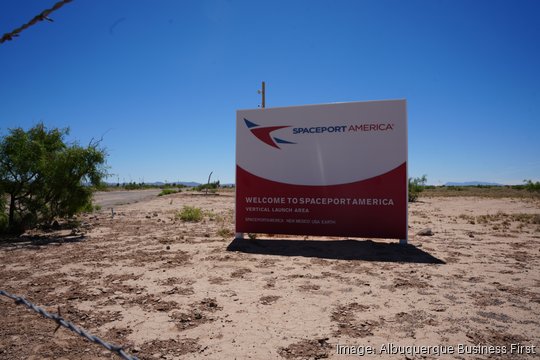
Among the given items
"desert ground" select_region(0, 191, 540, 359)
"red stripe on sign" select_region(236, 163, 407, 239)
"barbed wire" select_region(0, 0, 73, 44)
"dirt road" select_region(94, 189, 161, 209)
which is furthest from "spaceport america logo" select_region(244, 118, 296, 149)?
"dirt road" select_region(94, 189, 161, 209)

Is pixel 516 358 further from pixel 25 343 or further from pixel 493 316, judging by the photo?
pixel 25 343

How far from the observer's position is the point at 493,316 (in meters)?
4.15

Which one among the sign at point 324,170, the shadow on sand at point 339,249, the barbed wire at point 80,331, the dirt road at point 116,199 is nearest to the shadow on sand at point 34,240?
the shadow on sand at point 339,249

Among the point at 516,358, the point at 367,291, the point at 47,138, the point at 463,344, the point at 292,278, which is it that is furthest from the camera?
the point at 47,138

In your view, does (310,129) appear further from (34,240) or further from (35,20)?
(34,240)

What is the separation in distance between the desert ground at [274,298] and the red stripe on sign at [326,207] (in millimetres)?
566

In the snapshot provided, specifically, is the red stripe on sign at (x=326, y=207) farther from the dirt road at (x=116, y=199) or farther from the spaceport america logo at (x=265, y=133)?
the dirt road at (x=116, y=199)

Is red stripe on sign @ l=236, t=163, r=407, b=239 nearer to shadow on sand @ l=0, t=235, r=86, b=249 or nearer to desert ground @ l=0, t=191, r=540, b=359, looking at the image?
desert ground @ l=0, t=191, r=540, b=359

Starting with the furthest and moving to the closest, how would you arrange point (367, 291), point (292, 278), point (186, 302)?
point (292, 278), point (367, 291), point (186, 302)

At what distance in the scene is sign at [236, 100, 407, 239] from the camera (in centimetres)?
862

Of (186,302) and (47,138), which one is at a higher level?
(47,138)

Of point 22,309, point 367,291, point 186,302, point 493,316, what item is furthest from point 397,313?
point 22,309

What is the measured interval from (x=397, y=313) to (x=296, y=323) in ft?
4.71

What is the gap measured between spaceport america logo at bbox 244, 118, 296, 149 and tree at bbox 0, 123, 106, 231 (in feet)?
20.1
